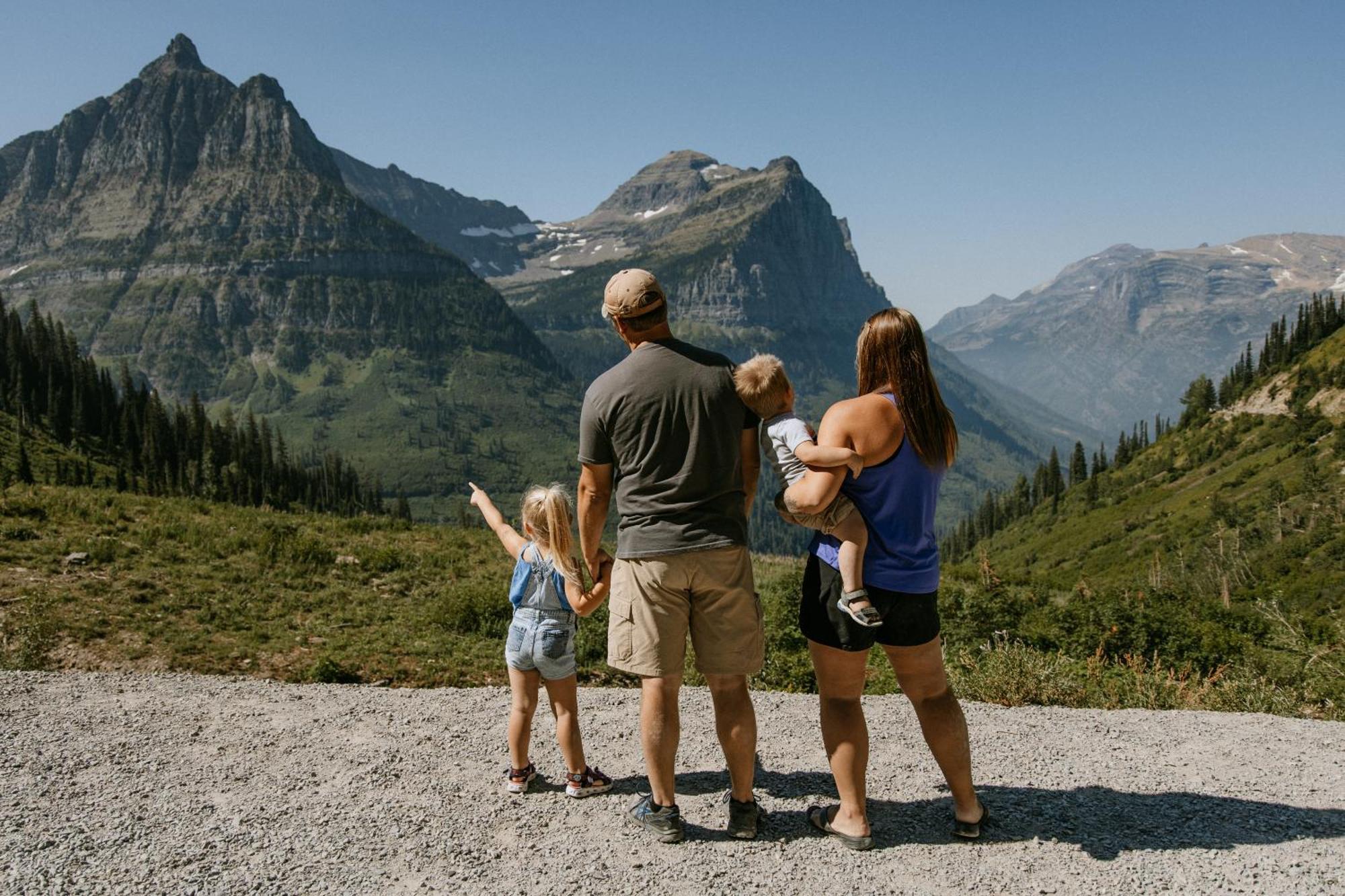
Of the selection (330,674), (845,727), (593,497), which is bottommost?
(330,674)

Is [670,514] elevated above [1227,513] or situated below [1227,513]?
above

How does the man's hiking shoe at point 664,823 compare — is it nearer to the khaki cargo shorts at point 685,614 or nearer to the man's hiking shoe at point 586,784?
the man's hiking shoe at point 586,784

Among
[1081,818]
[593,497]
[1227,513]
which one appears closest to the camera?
[593,497]

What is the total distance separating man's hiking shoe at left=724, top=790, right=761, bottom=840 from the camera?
5.80 metres

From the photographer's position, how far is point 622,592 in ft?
18.3

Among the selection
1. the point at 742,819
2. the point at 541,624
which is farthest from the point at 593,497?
the point at 742,819

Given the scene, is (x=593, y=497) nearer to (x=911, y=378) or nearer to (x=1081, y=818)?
(x=911, y=378)

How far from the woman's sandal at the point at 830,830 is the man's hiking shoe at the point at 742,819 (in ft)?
1.38

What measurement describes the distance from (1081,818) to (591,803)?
12.0ft

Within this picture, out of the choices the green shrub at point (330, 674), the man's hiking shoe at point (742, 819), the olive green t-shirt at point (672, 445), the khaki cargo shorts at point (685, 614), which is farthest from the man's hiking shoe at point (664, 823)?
the green shrub at point (330, 674)

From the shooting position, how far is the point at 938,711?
562cm

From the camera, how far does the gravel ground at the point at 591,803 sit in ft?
17.7

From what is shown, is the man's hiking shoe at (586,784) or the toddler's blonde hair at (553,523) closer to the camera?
the toddler's blonde hair at (553,523)

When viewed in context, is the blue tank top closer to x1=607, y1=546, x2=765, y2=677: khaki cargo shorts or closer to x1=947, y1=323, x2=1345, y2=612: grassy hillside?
x1=607, y1=546, x2=765, y2=677: khaki cargo shorts
